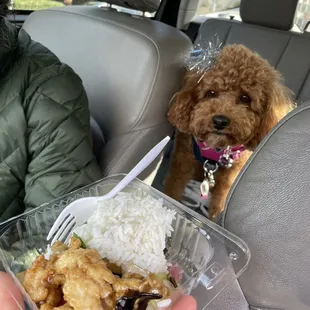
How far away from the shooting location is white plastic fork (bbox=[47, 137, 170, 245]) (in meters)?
0.88

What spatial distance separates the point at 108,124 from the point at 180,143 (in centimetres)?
68

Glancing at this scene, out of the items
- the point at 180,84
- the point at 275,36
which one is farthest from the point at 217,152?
the point at 275,36

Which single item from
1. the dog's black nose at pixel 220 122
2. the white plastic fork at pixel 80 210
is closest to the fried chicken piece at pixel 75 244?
the white plastic fork at pixel 80 210

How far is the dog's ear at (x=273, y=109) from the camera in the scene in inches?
71.6

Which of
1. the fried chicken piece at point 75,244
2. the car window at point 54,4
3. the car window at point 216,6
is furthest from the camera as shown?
the car window at point 216,6

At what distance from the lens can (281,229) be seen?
1002 mm

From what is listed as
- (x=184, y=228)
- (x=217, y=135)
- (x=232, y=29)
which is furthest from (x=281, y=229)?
(x=232, y=29)

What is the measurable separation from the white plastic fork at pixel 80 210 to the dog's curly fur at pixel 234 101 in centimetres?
89

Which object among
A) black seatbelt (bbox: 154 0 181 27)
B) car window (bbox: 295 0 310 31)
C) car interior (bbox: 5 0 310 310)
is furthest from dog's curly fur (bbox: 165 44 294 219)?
black seatbelt (bbox: 154 0 181 27)

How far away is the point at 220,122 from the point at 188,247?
0.97 m

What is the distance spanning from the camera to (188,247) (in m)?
0.91

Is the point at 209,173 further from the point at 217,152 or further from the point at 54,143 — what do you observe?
the point at 54,143

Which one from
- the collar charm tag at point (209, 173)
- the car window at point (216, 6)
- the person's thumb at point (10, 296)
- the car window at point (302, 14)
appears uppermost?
the car window at point (302, 14)

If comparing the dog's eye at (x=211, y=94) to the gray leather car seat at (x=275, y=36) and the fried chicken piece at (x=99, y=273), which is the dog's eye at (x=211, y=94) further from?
the fried chicken piece at (x=99, y=273)
